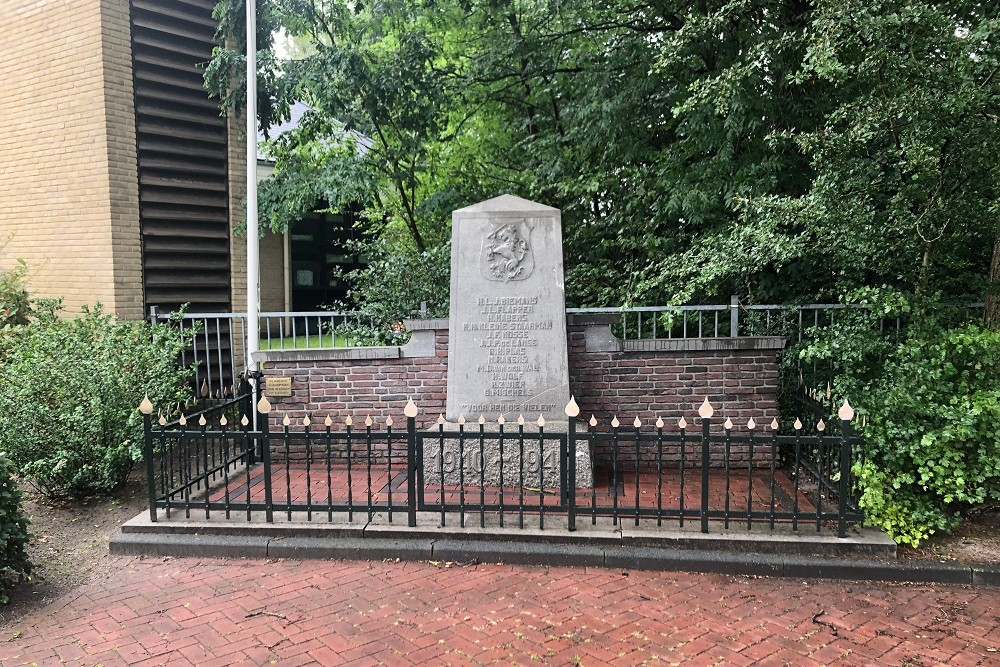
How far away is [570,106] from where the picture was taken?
10023mm

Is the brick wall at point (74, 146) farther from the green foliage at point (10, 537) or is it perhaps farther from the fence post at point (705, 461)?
the fence post at point (705, 461)

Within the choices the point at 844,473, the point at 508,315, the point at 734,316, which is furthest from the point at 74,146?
the point at 844,473

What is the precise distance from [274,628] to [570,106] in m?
8.40

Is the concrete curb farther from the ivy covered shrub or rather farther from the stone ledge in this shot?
the stone ledge

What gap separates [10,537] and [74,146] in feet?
20.0

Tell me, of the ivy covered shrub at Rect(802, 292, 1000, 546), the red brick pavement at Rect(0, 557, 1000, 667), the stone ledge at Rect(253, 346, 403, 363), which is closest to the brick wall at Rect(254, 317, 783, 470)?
the stone ledge at Rect(253, 346, 403, 363)

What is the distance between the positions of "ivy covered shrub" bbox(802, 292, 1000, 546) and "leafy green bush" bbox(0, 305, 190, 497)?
20.2ft

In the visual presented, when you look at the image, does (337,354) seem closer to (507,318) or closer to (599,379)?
(507,318)

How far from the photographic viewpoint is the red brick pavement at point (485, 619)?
3533 mm

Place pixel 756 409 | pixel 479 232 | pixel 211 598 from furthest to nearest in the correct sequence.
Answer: pixel 756 409, pixel 479 232, pixel 211 598

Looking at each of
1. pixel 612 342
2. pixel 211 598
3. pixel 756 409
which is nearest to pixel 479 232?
pixel 612 342

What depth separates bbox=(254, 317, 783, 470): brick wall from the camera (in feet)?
22.2

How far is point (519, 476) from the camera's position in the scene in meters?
5.63

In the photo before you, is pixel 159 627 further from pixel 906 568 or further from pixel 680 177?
pixel 680 177
